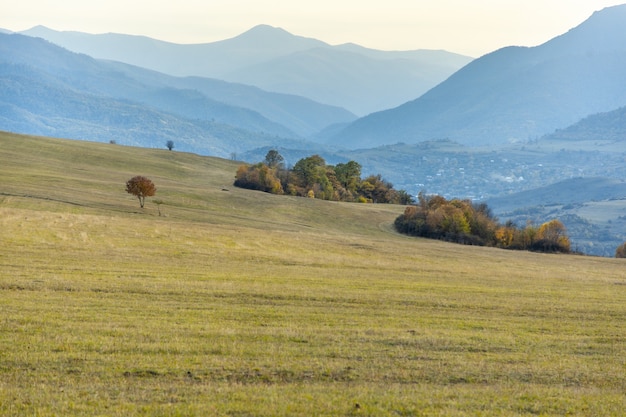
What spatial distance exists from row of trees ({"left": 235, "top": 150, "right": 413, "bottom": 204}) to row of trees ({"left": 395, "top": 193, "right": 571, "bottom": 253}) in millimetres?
33298

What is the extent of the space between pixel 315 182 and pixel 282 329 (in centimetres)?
10618

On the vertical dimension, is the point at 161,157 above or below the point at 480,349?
above

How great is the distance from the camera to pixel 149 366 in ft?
53.1

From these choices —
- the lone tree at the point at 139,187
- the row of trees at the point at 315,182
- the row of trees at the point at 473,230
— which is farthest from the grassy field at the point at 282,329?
the row of trees at the point at 315,182

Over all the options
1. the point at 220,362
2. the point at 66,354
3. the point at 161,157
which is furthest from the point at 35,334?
the point at 161,157

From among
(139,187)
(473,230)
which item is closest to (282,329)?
(139,187)

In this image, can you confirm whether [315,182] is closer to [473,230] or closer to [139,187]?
[473,230]

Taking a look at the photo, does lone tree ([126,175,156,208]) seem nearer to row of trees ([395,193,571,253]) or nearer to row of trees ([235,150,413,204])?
row of trees ([395,193,571,253])

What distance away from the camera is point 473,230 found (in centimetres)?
8875

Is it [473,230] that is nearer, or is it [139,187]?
[139,187]

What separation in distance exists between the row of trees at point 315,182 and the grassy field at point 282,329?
64.6 m

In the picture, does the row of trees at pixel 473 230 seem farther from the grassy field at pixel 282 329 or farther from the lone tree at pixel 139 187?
the lone tree at pixel 139 187

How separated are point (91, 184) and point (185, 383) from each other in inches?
2814

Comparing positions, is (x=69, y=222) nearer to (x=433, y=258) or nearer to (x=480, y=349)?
(x=433, y=258)
